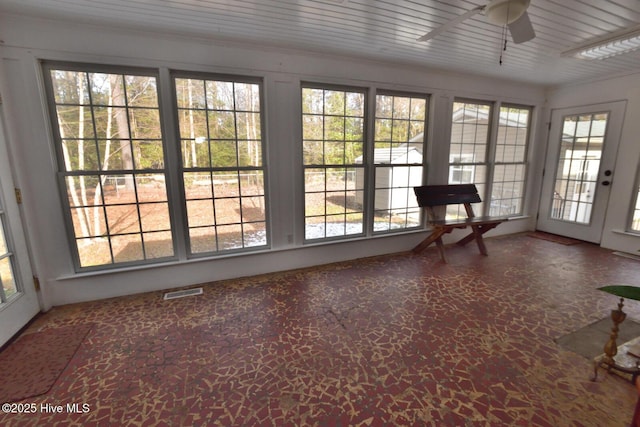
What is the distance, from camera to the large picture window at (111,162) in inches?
104

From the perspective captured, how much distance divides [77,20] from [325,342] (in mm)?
3535

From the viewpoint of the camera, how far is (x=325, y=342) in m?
2.22

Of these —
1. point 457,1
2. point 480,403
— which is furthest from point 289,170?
point 480,403

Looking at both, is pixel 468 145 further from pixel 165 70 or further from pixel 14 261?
pixel 14 261

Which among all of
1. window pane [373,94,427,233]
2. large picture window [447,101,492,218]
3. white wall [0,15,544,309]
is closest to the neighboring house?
window pane [373,94,427,233]

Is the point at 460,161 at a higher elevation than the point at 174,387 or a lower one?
higher

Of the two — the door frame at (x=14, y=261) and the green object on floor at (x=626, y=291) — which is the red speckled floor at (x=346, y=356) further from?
the green object on floor at (x=626, y=291)

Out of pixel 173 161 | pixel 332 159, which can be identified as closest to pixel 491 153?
pixel 332 159

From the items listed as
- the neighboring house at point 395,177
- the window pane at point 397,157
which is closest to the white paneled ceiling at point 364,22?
the window pane at point 397,157

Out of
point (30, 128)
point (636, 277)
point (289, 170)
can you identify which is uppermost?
point (30, 128)

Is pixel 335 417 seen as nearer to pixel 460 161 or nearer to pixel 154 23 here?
pixel 154 23

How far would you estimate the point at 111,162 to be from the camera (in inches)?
110

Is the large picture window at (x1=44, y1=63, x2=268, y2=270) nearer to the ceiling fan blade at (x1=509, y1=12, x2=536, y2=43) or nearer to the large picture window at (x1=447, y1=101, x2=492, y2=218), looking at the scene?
the ceiling fan blade at (x1=509, y1=12, x2=536, y2=43)

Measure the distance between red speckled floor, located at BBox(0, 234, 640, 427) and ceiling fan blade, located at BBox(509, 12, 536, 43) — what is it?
7.84ft
